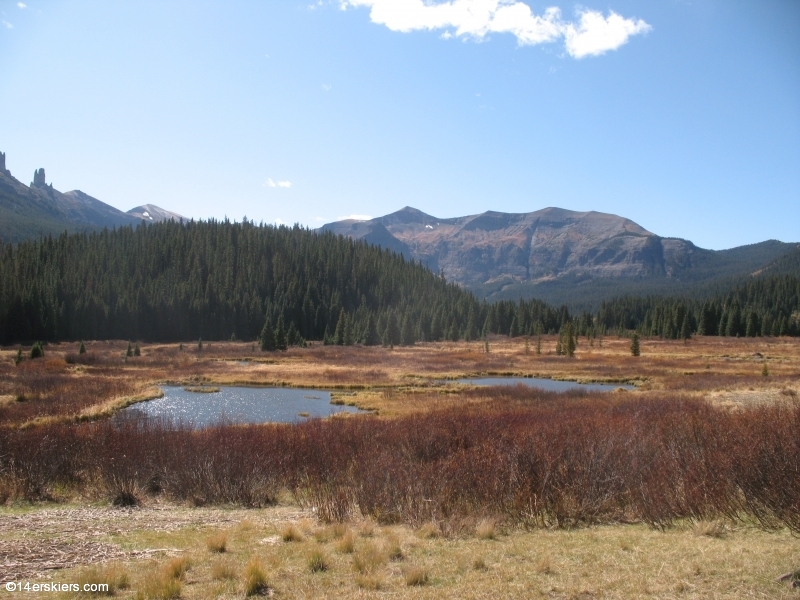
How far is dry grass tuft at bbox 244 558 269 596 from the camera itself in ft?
26.2

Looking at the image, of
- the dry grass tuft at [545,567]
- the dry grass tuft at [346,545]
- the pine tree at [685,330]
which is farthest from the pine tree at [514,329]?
the dry grass tuft at [545,567]

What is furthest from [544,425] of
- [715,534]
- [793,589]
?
[793,589]

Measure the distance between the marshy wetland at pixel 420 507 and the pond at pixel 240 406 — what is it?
13.1 meters

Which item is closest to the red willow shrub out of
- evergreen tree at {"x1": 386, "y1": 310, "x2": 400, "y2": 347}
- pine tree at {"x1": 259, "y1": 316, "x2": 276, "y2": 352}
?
pine tree at {"x1": 259, "y1": 316, "x2": 276, "y2": 352}

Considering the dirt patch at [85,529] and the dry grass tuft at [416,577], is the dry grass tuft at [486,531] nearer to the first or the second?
the dry grass tuft at [416,577]

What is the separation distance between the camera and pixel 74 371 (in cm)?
5522

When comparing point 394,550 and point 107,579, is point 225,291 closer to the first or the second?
point 394,550

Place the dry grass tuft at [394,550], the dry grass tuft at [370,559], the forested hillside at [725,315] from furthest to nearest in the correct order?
1. the forested hillside at [725,315]
2. the dry grass tuft at [394,550]
3. the dry grass tuft at [370,559]

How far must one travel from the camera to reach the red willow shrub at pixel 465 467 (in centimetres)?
1217

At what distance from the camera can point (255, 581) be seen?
318 inches

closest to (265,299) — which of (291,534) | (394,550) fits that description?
(291,534)

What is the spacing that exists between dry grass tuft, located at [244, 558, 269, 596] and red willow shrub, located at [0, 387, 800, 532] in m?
4.47

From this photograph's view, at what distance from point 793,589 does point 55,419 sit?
32.9m

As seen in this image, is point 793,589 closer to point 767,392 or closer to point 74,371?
point 767,392
